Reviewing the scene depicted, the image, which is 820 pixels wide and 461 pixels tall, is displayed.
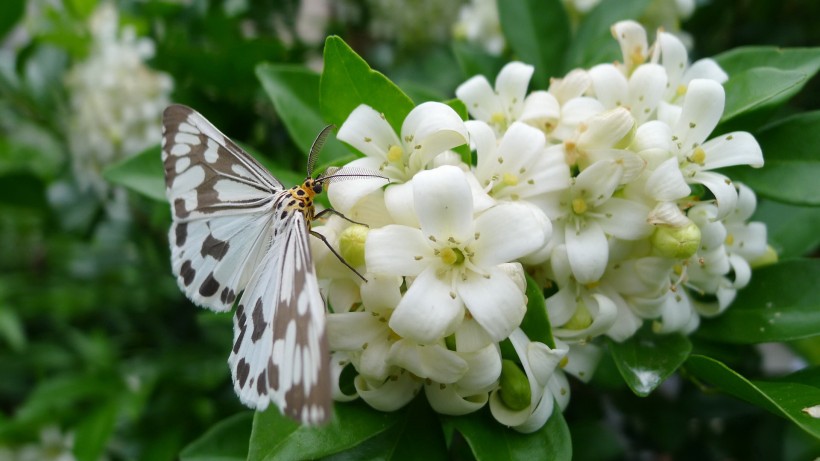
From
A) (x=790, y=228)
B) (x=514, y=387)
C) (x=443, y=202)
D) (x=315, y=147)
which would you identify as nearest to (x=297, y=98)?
(x=315, y=147)

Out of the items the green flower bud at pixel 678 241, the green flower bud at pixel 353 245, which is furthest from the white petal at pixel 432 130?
the green flower bud at pixel 678 241

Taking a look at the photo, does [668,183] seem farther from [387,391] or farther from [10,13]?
[10,13]

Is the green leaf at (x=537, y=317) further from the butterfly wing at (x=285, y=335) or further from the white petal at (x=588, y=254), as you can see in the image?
the butterfly wing at (x=285, y=335)

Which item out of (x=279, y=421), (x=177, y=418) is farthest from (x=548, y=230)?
(x=177, y=418)

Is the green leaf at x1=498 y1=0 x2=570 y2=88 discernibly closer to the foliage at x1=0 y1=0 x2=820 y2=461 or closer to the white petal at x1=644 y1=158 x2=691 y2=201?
the foliage at x1=0 y1=0 x2=820 y2=461

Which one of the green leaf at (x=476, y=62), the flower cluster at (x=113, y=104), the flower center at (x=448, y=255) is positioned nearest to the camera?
the flower center at (x=448, y=255)

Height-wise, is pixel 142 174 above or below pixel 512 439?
above

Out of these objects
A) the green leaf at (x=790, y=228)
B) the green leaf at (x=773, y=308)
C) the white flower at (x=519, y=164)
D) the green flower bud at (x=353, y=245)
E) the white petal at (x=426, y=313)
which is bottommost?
the green leaf at (x=790, y=228)

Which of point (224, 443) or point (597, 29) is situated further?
point (597, 29)
